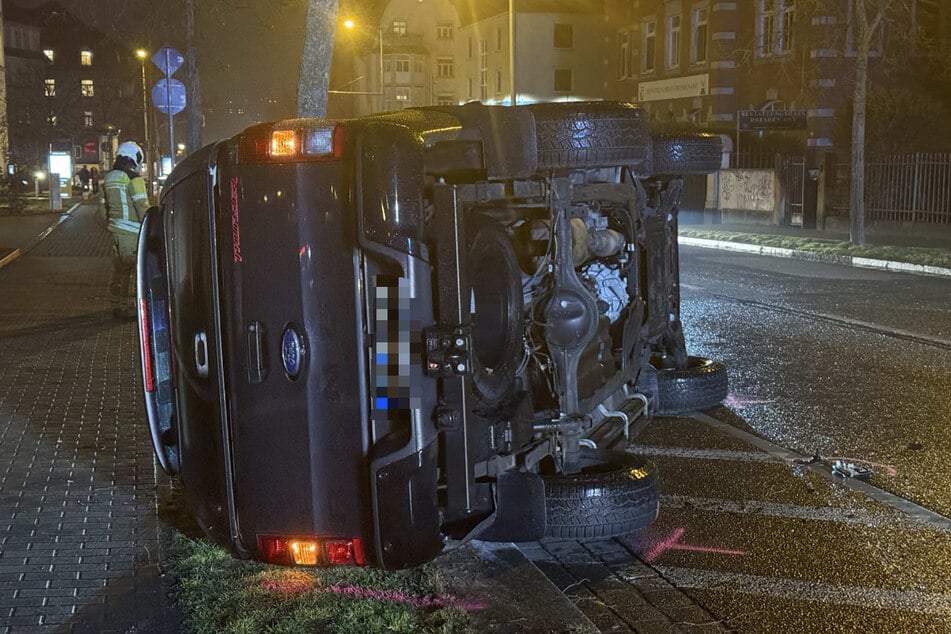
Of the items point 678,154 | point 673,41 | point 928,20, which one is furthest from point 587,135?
point 673,41

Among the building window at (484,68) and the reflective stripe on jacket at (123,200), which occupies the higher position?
the building window at (484,68)

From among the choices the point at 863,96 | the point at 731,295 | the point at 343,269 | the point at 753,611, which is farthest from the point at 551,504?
the point at 863,96

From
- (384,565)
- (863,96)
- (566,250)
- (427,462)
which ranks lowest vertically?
(384,565)

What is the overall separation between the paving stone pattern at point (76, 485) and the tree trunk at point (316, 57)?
10.7 ft

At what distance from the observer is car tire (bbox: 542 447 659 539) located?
5.15m

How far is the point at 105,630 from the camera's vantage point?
4.32 m

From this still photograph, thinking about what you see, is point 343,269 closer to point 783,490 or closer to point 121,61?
point 783,490

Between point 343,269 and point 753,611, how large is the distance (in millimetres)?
2195

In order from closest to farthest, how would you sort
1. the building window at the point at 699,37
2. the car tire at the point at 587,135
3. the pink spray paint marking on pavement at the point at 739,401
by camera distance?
1. the car tire at the point at 587,135
2. the pink spray paint marking on pavement at the point at 739,401
3. the building window at the point at 699,37

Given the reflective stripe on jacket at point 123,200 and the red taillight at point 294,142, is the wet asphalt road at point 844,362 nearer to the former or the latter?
the red taillight at point 294,142

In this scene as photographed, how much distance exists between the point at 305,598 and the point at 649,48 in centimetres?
4490

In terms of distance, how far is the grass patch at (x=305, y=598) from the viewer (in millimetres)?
4207

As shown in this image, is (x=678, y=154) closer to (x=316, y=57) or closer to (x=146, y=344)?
(x=146, y=344)

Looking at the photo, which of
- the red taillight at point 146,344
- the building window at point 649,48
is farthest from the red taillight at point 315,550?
the building window at point 649,48
